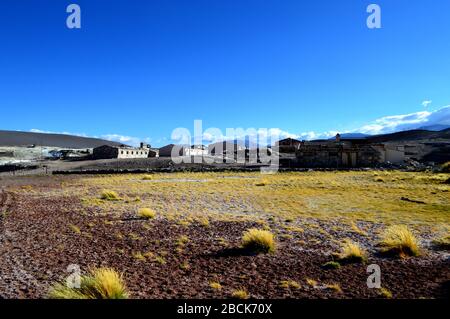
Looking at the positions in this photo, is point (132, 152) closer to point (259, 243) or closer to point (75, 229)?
point (75, 229)

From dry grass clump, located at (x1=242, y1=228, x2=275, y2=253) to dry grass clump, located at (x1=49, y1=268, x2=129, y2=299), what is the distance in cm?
377

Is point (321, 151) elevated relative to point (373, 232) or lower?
elevated

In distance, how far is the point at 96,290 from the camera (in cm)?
596

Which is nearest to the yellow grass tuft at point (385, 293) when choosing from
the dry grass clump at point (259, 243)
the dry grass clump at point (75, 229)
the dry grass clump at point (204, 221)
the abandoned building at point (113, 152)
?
the dry grass clump at point (259, 243)

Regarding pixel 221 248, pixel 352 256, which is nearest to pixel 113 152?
pixel 221 248

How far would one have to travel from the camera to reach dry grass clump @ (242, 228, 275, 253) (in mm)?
8953

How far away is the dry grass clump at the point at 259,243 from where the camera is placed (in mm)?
8953

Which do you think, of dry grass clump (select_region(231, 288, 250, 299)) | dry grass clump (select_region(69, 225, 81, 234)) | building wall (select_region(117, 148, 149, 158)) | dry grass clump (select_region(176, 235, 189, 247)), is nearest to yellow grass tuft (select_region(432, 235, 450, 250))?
dry grass clump (select_region(231, 288, 250, 299))

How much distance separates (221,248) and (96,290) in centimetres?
397

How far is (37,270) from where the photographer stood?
7.24 meters

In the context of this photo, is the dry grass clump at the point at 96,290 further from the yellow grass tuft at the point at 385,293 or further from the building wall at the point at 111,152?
the building wall at the point at 111,152
